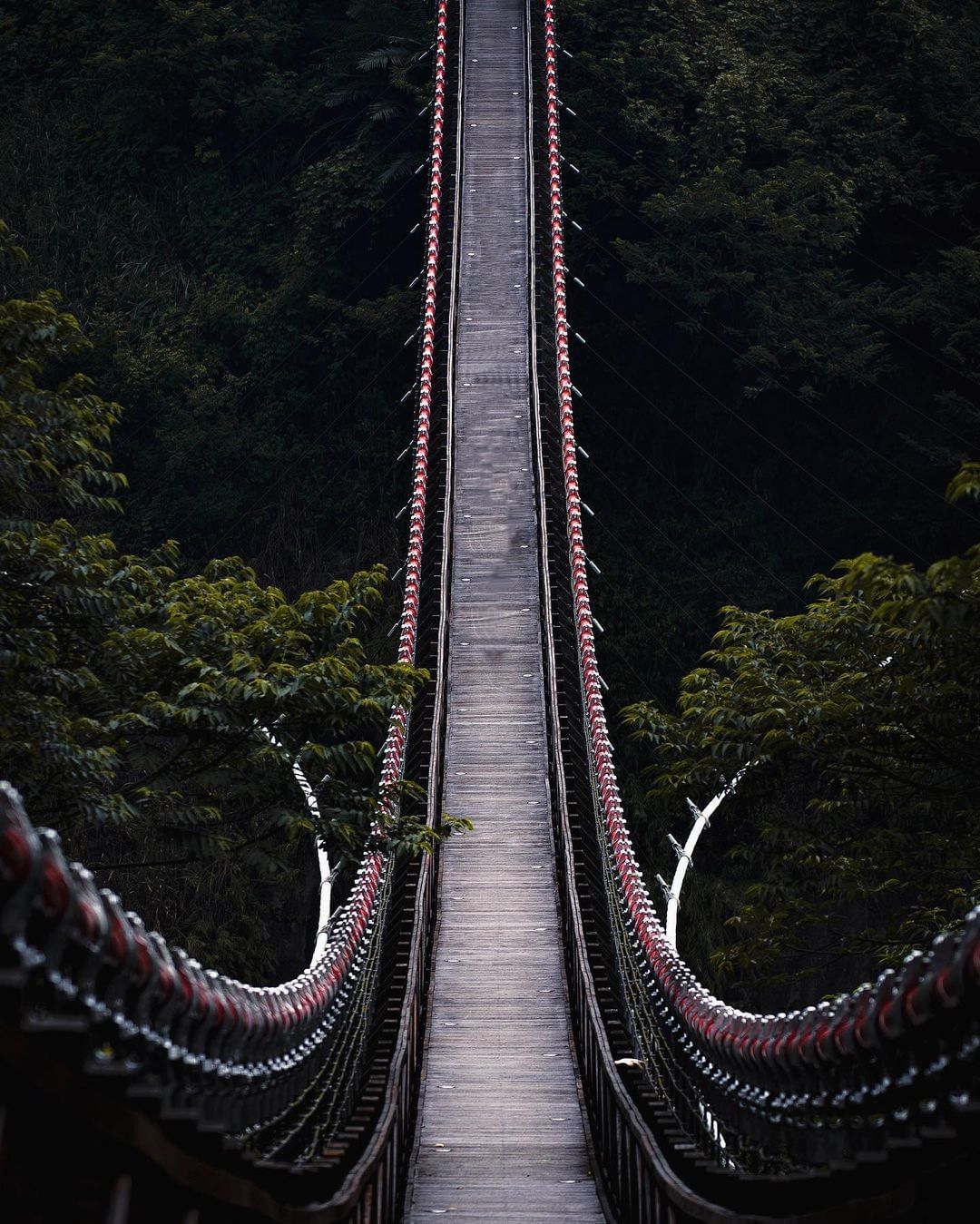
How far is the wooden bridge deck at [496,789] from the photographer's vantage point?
7.64 m

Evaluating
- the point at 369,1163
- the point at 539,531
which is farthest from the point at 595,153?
the point at 369,1163

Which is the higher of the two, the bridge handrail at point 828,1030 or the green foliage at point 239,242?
the green foliage at point 239,242

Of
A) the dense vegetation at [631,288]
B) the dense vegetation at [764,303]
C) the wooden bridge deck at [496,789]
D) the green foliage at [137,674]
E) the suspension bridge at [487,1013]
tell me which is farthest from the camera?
the dense vegetation at [631,288]

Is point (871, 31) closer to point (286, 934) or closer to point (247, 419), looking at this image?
point (247, 419)

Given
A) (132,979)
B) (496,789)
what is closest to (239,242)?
(496,789)

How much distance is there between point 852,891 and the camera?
9.43 meters

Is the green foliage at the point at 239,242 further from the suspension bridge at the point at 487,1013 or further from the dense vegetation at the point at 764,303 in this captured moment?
the suspension bridge at the point at 487,1013

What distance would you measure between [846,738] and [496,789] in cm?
461

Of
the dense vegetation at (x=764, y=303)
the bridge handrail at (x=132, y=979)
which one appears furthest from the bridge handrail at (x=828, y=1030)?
the dense vegetation at (x=764, y=303)

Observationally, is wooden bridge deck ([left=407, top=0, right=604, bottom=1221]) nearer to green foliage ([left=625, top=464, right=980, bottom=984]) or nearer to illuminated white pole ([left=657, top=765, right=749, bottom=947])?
illuminated white pole ([left=657, top=765, right=749, bottom=947])

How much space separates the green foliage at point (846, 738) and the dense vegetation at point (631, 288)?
10.2 m

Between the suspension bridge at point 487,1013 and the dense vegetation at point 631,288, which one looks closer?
the suspension bridge at point 487,1013

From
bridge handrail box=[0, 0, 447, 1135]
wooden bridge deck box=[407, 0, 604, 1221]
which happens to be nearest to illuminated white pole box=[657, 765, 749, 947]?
wooden bridge deck box=[407, 0, 604, 1221]

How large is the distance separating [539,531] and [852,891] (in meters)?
7.74
